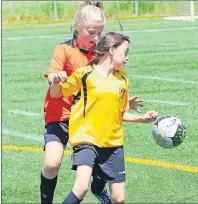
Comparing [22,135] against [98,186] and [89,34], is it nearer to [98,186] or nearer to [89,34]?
[98,186]

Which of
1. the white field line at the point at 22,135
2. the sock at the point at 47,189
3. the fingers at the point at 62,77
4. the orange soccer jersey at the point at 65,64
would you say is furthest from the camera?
the white field line at the point at 22,135

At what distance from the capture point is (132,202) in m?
A: 6.98

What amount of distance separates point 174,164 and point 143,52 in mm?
10248

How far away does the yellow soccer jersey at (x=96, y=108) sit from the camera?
5.94m

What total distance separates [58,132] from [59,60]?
0.57 metres

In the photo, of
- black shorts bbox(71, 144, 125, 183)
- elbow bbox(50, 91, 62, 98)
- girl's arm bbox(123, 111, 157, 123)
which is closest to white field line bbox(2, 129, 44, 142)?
elbow bbox(50, 91, 62, 98)

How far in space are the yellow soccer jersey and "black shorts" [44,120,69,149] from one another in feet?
1.47

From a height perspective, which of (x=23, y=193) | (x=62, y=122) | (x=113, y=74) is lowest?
(x=23, y=193)

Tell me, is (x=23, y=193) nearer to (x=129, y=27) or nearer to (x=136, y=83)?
(x=136, y=83)

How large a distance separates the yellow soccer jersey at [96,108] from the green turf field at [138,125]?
1.24 m

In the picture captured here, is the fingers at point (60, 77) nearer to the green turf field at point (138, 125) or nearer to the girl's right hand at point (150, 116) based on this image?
the girl's right hand at point (150, 116)

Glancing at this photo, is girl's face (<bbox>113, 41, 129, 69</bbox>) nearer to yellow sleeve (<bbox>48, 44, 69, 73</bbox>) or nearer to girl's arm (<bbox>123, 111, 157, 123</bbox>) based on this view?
girl's arm (<bbox>123, 111, 157, 123</bbox>)

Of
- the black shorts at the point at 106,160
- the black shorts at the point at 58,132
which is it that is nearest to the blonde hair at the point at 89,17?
the black shorts at the point at 58,132

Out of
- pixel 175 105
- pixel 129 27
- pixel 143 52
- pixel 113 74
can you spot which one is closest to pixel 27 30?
pixel 129 27
